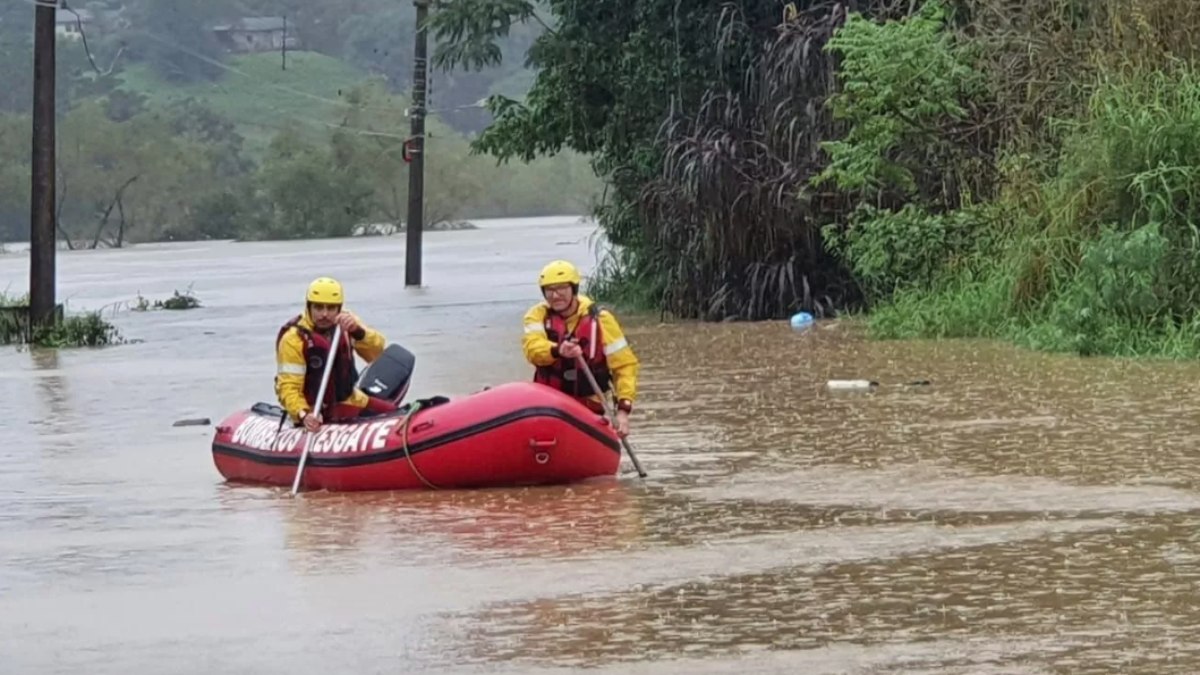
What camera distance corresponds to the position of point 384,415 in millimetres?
13109

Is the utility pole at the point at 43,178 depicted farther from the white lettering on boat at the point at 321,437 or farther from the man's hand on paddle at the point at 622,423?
the man's hand on paddle at the point at 622,423

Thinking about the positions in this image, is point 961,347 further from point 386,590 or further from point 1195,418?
point 386,590

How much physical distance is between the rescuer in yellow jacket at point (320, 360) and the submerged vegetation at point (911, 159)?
7273 millimetres

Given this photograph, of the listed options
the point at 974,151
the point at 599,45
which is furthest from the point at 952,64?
the point at 599,45

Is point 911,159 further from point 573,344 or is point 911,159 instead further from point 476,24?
point 573,344

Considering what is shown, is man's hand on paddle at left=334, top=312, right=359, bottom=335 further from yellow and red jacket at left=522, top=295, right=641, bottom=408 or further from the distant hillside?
the distant hillside

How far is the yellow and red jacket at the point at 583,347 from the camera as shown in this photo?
42.3 feet

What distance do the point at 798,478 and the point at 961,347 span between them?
25.9ft

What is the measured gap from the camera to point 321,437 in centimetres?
1302

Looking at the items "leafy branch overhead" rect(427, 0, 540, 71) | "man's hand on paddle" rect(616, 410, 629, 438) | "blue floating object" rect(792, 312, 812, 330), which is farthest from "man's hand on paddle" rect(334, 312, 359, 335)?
"leafy branch overhead" rect(427, 0, 540, 71)

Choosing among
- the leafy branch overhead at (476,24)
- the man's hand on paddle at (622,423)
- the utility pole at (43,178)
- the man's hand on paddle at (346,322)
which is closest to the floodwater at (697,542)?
the man's hand on paddle at (622,423)

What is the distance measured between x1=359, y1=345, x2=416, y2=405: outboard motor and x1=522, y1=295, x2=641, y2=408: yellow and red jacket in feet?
3.63

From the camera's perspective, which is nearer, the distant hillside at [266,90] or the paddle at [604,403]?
the paddle at [604,403]

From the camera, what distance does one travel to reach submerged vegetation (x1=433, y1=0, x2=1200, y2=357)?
19484 mm
